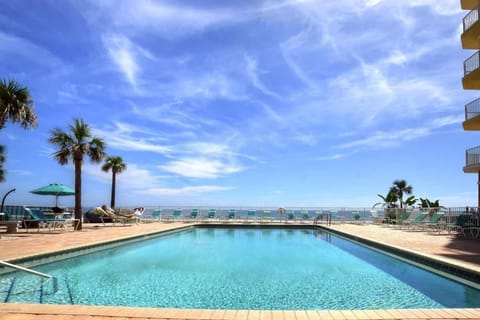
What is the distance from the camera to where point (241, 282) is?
699cm

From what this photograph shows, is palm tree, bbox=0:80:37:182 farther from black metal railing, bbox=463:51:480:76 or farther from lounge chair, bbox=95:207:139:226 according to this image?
black metal railing, bbox=463:51:480:76

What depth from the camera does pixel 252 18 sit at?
41.4ft

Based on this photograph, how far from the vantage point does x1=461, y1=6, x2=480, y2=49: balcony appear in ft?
54.2

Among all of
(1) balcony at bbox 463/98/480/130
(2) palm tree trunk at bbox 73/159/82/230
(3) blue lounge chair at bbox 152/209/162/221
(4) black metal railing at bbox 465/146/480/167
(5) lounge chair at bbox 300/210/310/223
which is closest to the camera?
(2) palm tree trunk at bbox 73/159/82/230

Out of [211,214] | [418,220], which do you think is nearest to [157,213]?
[211,214]

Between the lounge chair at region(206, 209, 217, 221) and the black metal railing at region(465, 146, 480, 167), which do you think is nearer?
the black metal railing at region(465, 146, 480, 167)

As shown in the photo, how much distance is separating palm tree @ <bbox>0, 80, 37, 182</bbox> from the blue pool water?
510 centimetres

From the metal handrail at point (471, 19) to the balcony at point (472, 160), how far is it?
572 centimetres

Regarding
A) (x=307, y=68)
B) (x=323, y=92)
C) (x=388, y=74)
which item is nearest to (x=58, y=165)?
(x=307, y=68)

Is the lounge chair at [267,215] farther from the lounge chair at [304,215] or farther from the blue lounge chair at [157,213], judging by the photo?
the blue lounge chair at [157,213]

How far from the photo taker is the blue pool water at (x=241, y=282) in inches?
218

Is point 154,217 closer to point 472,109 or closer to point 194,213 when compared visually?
point 194,213

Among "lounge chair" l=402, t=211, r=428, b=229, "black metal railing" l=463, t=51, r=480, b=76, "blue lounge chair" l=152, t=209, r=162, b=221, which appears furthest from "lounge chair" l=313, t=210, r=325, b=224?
"black metal railing" l=463, t=51, r=480, b=76

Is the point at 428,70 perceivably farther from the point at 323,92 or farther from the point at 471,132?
the point at 471,132
